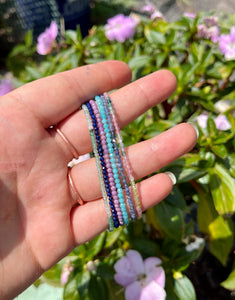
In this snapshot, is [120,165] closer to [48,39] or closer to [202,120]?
[202,120]

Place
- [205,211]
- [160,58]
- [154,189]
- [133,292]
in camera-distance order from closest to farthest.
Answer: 1. [154,189]
2. [133,292]
3. [205,211]
4. [160,58]

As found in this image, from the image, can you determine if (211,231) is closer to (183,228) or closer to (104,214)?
(183,228)

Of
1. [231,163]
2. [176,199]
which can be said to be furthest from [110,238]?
[231,163]

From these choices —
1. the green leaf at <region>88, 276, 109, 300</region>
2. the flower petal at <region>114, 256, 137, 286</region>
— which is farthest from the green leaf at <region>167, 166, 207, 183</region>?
the green leaf at <region>88, 276, 109, 300</region>

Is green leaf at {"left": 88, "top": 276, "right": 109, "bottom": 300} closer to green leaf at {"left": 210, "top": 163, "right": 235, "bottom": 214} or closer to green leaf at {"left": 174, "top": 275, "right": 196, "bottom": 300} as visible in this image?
green leaf at {"left": 174, "top": 275, "right": 196, "bottom": 300}

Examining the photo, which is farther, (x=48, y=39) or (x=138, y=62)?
(x=48, y=39)

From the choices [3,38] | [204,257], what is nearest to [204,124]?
[204,257]
